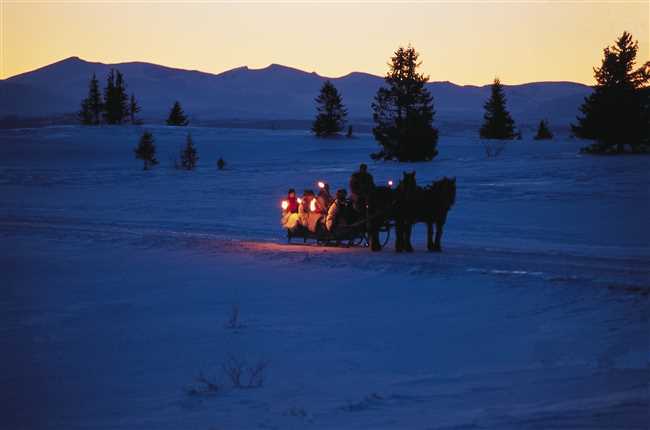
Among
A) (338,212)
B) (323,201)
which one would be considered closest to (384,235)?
(323,201)

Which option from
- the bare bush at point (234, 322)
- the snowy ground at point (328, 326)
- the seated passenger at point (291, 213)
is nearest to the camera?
the snowy ground at point (328, 326)

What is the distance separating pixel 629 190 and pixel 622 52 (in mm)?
17715

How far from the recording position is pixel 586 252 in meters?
16.4

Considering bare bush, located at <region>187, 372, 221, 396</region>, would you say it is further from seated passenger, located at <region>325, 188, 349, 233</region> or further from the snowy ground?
seated passenger, located at <region>325, 188, 349, 233</region>

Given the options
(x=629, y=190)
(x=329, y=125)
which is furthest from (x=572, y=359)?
(x=329, y=125)

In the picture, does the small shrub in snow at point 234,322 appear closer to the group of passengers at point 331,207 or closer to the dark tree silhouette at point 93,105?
the group of passengers at point 331,207

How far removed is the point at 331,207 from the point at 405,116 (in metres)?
33.8

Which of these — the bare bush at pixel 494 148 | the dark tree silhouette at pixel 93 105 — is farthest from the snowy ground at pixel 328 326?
the dark tree silhouette at pixel 93 105

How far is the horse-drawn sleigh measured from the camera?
15930 mm

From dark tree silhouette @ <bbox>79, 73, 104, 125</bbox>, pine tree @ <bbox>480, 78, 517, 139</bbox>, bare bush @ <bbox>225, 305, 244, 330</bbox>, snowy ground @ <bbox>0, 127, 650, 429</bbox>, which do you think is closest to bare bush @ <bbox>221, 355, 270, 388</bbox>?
snowy ground @ <bbox>0, 127, 650, 429</bbox>

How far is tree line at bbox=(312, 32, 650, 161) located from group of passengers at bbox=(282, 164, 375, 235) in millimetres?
29852

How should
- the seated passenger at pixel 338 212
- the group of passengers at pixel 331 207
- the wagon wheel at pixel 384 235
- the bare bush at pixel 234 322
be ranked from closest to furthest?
the bare bush at pixel 234 322 → the group of passengers at pixel 331 207 → the wagon wheel at pixel 384 235 → the seated passenger at pixel 338 212

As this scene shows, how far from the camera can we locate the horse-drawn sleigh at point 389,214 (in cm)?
1593

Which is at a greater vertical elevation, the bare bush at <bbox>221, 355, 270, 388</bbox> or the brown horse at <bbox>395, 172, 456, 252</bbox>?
the brown horse at <bbox>395, 172, 456, 252</bbox>
